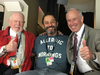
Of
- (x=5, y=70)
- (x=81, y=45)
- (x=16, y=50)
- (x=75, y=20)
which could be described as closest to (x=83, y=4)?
(x=75, y=20)

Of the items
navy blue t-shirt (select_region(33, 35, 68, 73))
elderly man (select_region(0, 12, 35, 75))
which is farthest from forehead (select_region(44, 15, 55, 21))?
elderly man (select_region(0, 12, 35, 75))

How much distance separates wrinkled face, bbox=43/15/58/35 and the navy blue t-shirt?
0.35ft

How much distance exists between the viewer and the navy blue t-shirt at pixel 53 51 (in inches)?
61.7

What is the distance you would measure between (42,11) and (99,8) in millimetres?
2078

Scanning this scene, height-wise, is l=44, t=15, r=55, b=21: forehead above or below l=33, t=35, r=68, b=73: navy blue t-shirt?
above

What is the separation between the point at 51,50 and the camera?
1637 mm

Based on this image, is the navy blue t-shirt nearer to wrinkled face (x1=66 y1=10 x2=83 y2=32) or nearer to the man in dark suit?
the man in dark suit

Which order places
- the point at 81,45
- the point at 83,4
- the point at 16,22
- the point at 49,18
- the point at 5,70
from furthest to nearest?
the point at 83,4 < the point at 49,18 < the point at 16,22 < the point at 5,70 < the point at 81,45

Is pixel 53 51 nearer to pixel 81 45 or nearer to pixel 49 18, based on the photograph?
pixel 81 45

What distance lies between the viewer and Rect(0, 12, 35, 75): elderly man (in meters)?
1.56

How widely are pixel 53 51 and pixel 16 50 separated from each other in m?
0.56

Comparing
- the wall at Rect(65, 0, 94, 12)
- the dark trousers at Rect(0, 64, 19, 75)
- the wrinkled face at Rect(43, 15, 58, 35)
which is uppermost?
the wall at Rect(65, 0, 94, 12)

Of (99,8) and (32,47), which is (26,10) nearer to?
(32,47)

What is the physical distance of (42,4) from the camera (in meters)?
3.43
